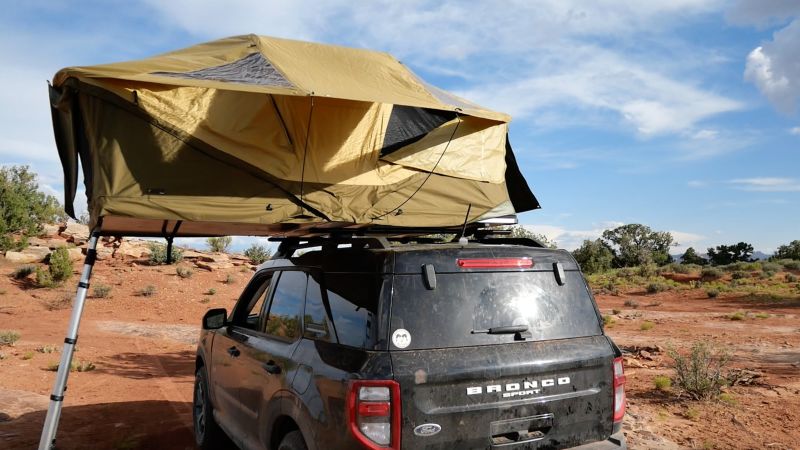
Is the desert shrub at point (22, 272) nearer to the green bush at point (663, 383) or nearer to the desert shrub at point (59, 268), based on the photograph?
the desert shrub at point (59, 268)

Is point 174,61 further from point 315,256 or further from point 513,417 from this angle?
point 513,417

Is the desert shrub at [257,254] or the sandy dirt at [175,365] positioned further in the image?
the desert shrub at [257,254]

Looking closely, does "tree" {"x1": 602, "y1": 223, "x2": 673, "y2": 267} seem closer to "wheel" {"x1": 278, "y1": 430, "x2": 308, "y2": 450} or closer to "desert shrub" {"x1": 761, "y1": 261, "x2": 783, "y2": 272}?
"desert shrub" {"x1": 761, "y1": 261, "x2": 783, "y2": 272}

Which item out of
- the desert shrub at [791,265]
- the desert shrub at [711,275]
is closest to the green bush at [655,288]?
the desert shrub at [711,275]

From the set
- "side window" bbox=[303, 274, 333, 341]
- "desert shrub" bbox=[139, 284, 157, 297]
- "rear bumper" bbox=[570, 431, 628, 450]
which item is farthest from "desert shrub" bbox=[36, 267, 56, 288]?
"rear bumper" bbox=[570, 431, 628, 450]

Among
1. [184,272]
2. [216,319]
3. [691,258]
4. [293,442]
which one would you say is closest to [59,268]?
[184,272]

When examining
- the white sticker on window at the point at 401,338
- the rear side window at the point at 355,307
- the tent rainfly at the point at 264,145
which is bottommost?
the white sticker on window at the point at 401,338

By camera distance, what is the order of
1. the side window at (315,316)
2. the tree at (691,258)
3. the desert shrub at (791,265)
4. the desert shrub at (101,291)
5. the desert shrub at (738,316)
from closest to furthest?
the side window at (315,316) < the desert shrub at (738,316) < the desert shrub at (101,291) < the desert shrub at (791,265) < the tree at (691,258)

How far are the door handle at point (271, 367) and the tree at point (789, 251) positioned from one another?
50238mm

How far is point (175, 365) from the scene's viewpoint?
492 inches

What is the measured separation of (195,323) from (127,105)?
16798 millimetres

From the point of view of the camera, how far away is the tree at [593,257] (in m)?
45.3

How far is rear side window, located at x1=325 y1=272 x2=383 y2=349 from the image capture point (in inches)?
127

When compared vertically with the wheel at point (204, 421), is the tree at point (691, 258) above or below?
above
